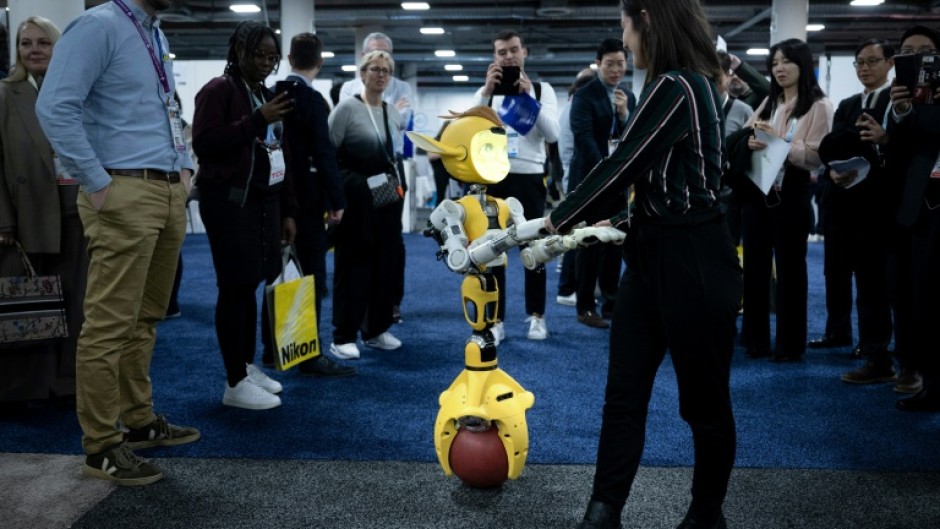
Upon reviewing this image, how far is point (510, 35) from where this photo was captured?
4340 mm

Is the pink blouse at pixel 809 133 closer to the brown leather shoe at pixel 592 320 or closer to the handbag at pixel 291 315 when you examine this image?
the brown leather shoe at pixel 592 320

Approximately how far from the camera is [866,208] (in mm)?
3971

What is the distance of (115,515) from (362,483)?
2.31 feet

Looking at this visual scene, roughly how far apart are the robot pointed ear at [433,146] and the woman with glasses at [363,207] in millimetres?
1639

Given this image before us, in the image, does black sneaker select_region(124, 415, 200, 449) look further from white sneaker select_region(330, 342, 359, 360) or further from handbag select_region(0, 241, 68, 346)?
white sneaker select_region(330, 342, 359, 360)

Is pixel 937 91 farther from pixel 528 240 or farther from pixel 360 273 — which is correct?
pixel 360 273

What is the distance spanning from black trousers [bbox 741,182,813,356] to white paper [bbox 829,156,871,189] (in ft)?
1.17

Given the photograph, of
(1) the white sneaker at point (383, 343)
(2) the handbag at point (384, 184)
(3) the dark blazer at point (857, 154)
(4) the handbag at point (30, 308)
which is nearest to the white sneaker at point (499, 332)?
(1) the white sneaker at point (383, 343)

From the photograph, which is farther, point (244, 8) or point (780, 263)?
point (244, 8)

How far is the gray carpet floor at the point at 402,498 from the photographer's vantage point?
225cm

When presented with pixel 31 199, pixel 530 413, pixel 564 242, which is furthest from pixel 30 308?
pixel 564 242

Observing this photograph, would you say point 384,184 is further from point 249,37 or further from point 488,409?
point 488,409

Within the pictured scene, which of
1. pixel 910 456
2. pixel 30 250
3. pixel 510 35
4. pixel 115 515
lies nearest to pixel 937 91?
pixel 910 456

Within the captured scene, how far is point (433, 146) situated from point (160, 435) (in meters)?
1.42
